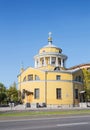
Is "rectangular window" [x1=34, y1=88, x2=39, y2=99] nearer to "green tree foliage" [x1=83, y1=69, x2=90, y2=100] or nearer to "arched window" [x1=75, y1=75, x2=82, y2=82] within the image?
"arched window" [x1=75, y1=75, x2=82, y2=82]

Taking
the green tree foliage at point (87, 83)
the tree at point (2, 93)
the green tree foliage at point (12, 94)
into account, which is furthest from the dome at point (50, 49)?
the tree at point (2, 93)

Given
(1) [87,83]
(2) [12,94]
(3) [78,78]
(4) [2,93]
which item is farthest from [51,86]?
(4) [2,93]

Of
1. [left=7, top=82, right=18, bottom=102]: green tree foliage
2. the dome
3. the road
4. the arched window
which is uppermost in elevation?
the dome

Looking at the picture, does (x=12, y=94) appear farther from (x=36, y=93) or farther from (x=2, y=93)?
(x=36, y=93)

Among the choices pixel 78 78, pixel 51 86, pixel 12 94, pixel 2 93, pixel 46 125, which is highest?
pixel 78 78

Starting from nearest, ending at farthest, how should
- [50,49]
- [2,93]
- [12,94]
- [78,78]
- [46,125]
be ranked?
[46,125]
[2,93]
[78,78]
[12,94]
[50,49]

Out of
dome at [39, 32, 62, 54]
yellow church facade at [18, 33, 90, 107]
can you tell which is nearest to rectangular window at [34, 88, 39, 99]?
yellow church facade at [18, 33, 90, 107]

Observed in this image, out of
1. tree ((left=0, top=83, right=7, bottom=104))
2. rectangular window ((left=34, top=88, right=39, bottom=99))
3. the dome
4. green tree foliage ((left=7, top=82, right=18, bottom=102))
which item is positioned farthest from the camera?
the dome

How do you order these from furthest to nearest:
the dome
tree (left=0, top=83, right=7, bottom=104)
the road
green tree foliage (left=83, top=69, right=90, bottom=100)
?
1. the dome
2. green tree foliage (left=83, top=69, right=90, bottom=100)
3. tree (left=0, top=83, right=7, bottom=104)
4. the road

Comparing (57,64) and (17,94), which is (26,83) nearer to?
(17,94)

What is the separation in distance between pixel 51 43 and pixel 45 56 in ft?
20.8

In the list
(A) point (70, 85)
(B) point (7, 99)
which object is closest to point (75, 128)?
(A) point (70, 85)

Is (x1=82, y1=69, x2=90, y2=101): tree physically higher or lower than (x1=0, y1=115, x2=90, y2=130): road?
higher

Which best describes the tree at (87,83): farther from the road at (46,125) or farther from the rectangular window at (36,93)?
the road at (46,125)
